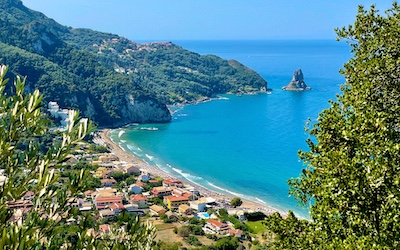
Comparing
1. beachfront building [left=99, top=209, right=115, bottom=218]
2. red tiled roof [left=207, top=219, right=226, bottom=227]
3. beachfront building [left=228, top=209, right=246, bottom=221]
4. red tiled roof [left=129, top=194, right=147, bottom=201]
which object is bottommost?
beachfront building [left=228, top=209, right=246, bottom=221]

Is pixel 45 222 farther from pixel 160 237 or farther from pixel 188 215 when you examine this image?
pixel 188 215

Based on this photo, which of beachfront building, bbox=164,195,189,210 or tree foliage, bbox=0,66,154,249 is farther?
beachfront building, bbox=164,195,189,210

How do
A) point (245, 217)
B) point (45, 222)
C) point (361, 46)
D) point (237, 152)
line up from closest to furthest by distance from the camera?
point (45, 222)
point (361, 46)
point (245, 217)
point (237, 152)

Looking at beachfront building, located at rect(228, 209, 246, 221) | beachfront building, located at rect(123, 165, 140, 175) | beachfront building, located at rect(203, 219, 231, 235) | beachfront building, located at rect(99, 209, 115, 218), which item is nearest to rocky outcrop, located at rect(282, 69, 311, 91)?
beachfront building, located at rect(123, 165, 140, 175)

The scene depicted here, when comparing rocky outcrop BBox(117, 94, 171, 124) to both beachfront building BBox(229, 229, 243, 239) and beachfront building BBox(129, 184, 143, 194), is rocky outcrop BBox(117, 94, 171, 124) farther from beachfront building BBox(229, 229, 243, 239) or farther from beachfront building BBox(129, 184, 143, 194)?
beachfront building BBox(229, 229, 243, 239)

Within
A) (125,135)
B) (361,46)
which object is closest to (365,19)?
(361,46)

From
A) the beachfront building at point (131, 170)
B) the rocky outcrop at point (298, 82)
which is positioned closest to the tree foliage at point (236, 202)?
the beachfront building at point (131, 170)

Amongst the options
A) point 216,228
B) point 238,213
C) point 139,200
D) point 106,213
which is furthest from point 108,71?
point 216,228

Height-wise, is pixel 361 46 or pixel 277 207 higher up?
pixel 361 46
